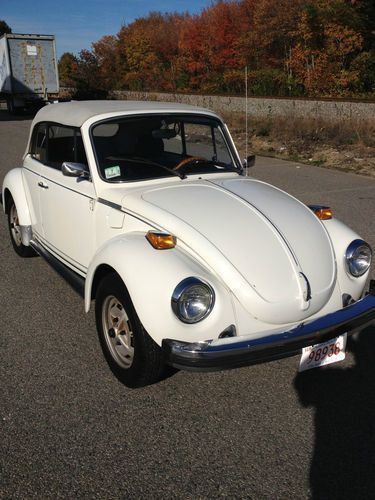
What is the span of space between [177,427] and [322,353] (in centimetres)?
98

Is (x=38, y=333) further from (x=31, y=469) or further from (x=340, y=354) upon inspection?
(x=340, y=354)

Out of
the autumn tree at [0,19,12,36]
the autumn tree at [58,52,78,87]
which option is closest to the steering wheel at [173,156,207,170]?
the autumn tree at [58,52,78,87]

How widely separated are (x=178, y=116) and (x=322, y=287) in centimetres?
210

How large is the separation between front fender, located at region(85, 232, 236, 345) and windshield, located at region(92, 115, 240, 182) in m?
1.03

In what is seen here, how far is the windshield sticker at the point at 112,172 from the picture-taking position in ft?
12.6

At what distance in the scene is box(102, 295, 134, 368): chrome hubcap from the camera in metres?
3.19

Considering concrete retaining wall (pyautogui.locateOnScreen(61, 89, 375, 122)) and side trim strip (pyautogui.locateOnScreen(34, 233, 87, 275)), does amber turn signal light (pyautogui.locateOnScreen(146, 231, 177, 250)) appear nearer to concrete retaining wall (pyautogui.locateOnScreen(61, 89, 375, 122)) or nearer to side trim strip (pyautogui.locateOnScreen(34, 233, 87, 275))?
side trim strip (pyautogui.locateOnScreen(34, 233, 87, 275))

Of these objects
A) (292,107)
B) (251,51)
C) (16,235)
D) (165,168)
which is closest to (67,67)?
(251,51)

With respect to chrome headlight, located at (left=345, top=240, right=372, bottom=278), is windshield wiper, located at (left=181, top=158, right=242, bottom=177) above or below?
above

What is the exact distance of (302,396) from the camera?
3.13 meters

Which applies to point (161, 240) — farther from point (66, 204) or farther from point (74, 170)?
point (66, 204)

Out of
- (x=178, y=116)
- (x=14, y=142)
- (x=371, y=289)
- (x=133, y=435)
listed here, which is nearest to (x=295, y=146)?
(x=14, y=142)

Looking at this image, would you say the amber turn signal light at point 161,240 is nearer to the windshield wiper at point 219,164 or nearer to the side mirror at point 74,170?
the side mirror at point 74,170

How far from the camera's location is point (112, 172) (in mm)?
3844
